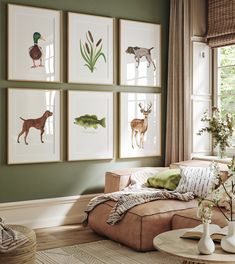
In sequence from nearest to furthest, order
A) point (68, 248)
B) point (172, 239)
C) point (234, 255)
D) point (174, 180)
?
point (234, 255) → point (172, 239) → point (68, 248) → point (174, 180)

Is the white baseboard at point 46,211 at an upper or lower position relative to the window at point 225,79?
lower

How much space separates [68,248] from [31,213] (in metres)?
0.87

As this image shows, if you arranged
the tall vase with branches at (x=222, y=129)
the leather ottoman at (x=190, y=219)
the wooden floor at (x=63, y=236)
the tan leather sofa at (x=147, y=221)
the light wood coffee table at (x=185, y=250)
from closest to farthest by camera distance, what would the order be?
the light wood coffee table at (x=185, y=250)
the leather ottoman at (x=190, y=219)
the tan leather sofa at (x=147, y=221)
the wooden floor at (x=63, y=236)
the tall vase with branches at (x=222, y=129)

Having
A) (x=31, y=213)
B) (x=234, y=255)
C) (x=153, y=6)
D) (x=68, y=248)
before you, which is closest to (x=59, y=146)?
(x=31, y=213)

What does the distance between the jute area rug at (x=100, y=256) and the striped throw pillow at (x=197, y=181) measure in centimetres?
78

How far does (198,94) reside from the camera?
19.8 ft

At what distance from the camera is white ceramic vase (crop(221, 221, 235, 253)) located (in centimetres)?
291

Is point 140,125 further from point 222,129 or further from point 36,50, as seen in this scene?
point 36,50

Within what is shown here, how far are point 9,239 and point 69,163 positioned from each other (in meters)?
1.97

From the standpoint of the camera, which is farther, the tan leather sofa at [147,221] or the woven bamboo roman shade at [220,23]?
the woven bamboo roman shade at [220,23]

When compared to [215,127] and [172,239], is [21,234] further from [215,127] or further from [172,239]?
[215,127]

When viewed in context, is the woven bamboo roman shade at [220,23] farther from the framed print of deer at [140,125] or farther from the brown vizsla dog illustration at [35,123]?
the brown vizsla dog illustration at [35,123]

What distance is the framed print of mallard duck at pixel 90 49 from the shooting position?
5324 millimetres

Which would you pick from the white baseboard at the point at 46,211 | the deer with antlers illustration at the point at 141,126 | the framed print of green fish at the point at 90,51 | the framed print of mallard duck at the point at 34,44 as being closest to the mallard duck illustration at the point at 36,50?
the framed print of mallard duck at the point at 34,44
